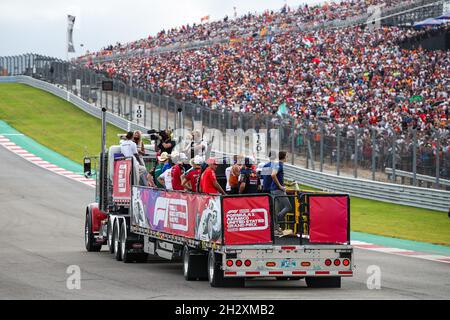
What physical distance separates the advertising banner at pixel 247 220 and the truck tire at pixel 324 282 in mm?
1291

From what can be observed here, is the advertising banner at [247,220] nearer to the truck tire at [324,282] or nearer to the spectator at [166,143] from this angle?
the truck tire at [324,282]

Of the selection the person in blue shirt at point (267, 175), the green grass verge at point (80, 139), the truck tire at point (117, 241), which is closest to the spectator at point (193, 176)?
the person in blue shirt at point (267, 175)

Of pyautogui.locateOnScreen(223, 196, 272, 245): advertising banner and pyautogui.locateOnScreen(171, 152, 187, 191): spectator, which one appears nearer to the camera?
pyautogui.locateOnScreen(223, 196, 272, 245): advertising banner

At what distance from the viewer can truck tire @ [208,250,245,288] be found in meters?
16.5

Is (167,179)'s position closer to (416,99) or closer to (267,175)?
(267,175)

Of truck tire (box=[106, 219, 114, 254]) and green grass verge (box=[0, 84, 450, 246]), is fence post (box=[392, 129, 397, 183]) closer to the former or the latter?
green grass verge (box=[0, 84, 450, 246])

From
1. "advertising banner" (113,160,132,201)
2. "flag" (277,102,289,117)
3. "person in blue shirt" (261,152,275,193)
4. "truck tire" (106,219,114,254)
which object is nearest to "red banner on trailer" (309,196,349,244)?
"person in blue shirt" (261,152,275,193)

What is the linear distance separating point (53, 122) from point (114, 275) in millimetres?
39672

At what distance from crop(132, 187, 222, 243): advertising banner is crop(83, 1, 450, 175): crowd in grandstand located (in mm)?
14830

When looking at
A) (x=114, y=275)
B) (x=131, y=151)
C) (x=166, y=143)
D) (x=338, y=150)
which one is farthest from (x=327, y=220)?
(x=338, y=150)

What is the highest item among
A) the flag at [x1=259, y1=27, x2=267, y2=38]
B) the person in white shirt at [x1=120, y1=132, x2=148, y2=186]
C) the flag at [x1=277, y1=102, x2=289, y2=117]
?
the flag at [x1=259, y1=27, x2=267, y2=38]

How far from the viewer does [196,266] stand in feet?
57.3

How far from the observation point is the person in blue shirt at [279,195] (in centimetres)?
1730
